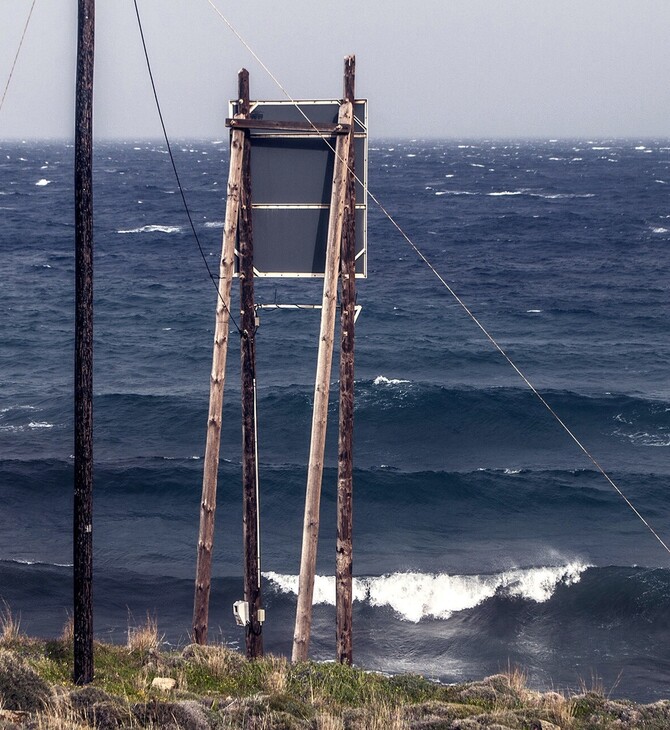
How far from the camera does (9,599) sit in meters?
20.1

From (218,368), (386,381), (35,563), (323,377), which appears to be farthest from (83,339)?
(386,381)

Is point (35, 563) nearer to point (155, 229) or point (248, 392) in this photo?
point (248, 392)

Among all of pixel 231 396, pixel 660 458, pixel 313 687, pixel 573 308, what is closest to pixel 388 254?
pixel 573 308

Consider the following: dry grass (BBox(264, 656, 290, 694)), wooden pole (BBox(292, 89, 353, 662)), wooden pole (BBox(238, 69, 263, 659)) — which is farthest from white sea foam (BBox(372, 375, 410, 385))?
dry grass (BBox(264, 656, 290, 694))

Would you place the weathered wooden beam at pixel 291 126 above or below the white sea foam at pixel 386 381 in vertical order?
above

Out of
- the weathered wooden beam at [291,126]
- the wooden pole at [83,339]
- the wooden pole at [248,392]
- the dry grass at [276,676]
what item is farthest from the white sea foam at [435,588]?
the weathered wooden beam at [291,126]

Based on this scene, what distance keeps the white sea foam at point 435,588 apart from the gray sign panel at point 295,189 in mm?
10284

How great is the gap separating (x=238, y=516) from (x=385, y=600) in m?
6.91

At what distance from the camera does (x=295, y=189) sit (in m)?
12.3

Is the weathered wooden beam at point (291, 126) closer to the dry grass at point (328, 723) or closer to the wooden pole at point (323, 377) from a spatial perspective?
the wooden pole at point (323, 377)

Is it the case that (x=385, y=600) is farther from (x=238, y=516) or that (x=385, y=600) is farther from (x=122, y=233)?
(x=122, y=233)

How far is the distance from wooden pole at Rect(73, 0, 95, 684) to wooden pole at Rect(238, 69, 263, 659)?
2.82 metres

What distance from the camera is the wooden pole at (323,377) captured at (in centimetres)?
1177

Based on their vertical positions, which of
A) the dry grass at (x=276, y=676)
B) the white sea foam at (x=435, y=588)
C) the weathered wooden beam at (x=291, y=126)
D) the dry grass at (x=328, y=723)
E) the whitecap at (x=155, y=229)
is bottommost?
the white sea foam at (x=435, y=588)
